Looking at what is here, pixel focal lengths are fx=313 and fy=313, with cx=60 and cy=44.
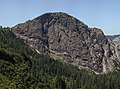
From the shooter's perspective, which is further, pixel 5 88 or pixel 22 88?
pixel 5 88

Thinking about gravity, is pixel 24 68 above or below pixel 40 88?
above

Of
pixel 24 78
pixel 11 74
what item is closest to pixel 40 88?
pixel 11 74

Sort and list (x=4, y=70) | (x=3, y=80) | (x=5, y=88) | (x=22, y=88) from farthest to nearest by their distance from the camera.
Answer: (x=4, y=70) → (x=3, y=80) → (x=5, y=88) → (x=22, y=88)

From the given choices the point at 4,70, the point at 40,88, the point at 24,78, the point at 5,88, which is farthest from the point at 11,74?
the point at 24,78

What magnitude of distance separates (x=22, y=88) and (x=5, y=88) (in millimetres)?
60518

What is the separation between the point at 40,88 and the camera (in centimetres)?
19875

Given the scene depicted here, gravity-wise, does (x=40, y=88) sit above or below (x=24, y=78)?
below

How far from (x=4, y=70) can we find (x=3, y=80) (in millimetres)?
23165

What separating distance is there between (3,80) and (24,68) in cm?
8848

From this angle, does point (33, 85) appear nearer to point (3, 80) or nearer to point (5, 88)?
point (3, 80)

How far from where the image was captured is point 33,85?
194375 mm

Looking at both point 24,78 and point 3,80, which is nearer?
point 24,78

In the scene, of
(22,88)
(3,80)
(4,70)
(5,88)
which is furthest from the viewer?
(4,70)

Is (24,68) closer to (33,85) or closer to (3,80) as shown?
(3,80)
